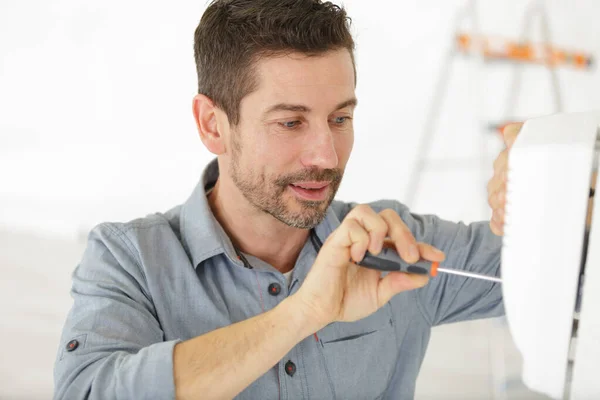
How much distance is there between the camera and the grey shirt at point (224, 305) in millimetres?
1072

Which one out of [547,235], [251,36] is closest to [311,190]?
[251,36]

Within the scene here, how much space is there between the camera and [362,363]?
4.19 feet

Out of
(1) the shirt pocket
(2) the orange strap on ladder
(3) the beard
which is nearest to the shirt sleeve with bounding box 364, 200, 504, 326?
(1) the shirt pocket

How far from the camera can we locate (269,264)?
138cm

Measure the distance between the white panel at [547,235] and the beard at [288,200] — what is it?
0.61 meters

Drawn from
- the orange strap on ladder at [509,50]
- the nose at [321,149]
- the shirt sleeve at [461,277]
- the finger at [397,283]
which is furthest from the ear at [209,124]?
the orange strap on ladder at [509,50]

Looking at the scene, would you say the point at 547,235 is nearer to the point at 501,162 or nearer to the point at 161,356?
the point at 501,162

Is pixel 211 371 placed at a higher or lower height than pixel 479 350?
higher

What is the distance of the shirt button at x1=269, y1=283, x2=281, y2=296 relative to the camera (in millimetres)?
1278

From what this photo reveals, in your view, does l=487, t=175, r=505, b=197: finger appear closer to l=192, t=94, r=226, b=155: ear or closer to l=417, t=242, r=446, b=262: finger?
l=417, t=242, r=446, b=262: finger

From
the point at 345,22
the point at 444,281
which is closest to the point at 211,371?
the point at 444,281

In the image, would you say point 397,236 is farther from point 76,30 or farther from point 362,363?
point 76,30

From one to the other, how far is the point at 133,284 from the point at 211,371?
11.8 inches

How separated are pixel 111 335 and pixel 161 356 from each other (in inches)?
5.4
